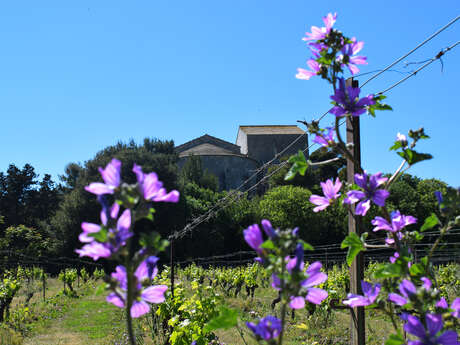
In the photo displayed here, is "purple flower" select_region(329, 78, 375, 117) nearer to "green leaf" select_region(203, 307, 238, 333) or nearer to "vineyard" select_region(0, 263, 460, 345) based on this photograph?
"green leaf" select_region(203, 307, 238, 333)

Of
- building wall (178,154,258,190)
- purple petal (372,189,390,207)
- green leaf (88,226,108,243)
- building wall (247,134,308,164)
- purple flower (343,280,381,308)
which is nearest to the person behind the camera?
green leaf (88,226,108,243)

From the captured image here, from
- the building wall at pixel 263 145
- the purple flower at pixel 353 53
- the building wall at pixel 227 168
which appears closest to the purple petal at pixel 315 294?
the purple flower at pixel 353 53

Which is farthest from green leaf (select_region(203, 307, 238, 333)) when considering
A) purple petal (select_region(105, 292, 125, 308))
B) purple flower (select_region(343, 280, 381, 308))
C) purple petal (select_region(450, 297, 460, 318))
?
purple petal (select_region(450, 297, 460, 318))

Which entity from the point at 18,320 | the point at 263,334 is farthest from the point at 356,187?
the point at 18,320

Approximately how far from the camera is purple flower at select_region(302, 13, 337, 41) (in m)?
1.13

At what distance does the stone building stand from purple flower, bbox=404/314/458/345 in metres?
31.0

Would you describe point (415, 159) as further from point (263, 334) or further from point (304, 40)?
point (263, 334)

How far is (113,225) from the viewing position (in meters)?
0.68

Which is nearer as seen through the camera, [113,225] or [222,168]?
[113,225]

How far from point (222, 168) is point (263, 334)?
33.6 metres

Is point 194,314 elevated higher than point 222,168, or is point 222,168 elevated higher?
point 222,168

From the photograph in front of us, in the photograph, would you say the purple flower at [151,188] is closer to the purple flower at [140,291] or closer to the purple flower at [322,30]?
the purple flower at [140,291]

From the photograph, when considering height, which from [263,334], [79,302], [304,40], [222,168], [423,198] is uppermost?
[222,168]

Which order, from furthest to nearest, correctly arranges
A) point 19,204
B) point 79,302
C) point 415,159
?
point 19,204
point 79,302
point 415,159
